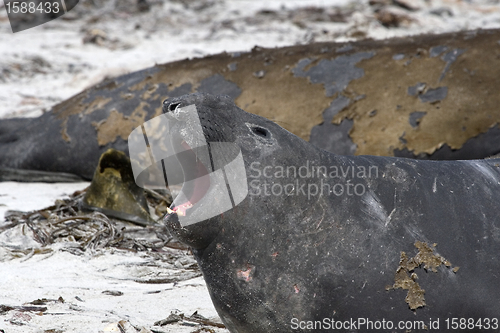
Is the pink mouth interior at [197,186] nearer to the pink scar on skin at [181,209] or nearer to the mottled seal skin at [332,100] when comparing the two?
the pink scar on skin at [181,209]

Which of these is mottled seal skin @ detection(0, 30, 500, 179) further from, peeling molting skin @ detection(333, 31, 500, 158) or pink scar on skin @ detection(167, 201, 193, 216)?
pink scar on skin @ detection(167, 201, 193, 216)

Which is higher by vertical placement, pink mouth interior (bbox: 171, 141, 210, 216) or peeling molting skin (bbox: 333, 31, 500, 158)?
pink mouth interior (bbox: 171, 141, 210, 216)

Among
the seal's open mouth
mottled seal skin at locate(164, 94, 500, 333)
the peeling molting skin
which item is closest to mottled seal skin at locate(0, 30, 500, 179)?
the peeling molting skin

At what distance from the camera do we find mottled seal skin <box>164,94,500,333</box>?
78.5 inches

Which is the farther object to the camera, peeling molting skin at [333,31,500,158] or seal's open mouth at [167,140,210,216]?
peeling molting skin at [333,31,500,158]

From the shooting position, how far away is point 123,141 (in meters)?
5.04

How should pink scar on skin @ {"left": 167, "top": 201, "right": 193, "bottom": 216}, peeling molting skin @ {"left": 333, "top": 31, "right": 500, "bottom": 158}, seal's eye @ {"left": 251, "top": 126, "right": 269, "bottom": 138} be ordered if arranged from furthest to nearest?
1. peeling molting skin @ {"left": 333, "top": 31, "right": 500, "bottom": 158}
2. seal's eye @ {"left": 251, "top": 126, "right": 269, "bottom": 138}
3. pink scar on skin @ {"left": 167, "top": 201, "right": 193, "bottom": 216}

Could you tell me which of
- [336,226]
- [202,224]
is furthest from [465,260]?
[202,224]

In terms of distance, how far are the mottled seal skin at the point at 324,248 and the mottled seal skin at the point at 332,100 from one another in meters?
2.27

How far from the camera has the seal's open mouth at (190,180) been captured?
6.47 ft

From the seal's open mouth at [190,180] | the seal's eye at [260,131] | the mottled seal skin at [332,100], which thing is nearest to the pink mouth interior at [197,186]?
the seal's open mouth at [190,180]

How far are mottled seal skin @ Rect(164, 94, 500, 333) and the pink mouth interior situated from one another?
0.03 meters

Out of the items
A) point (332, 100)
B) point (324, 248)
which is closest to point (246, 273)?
point (324, 248)

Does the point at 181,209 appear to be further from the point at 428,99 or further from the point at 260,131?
the point at 428,99
